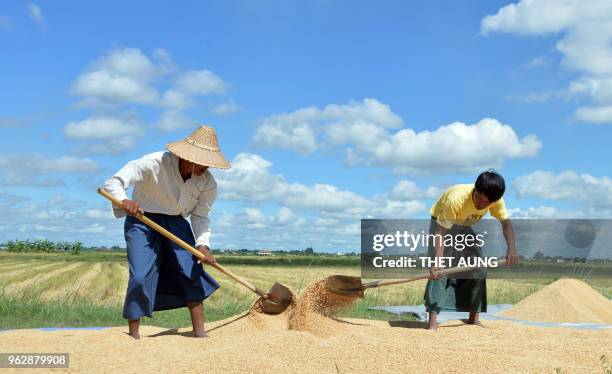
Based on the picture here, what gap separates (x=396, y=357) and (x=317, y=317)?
159cm

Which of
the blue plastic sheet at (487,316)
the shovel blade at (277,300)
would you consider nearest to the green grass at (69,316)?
the shovel blade at (277,300)

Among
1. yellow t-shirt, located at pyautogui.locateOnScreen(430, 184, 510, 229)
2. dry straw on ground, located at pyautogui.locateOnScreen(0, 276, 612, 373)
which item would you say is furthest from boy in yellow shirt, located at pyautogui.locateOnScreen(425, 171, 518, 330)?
dry straw on ground, located at pyautogui.locateOnScreen(0, 276, 612, 373)

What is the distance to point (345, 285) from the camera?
4859 mm

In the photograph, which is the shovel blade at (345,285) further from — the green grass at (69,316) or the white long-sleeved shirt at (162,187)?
the green grass at (69,316)

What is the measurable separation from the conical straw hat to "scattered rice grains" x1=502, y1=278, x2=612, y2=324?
3566 millimetres

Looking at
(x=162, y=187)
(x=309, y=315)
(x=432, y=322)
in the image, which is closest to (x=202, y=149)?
(x=162, y=187)

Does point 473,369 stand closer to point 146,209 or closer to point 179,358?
point 179,358

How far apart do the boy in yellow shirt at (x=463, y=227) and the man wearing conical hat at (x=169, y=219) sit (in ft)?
5.46

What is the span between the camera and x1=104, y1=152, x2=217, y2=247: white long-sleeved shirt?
152 inches

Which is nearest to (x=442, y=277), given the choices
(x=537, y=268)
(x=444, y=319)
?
(x=444, y=319)

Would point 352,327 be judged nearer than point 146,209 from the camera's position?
No

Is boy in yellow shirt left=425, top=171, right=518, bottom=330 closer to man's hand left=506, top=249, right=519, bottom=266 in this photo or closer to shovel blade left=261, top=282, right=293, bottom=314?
man's hand left=506, top=249, right=519, bottom=266

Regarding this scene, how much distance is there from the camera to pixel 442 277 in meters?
4.84

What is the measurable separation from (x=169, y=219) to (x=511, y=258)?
8.45ft
